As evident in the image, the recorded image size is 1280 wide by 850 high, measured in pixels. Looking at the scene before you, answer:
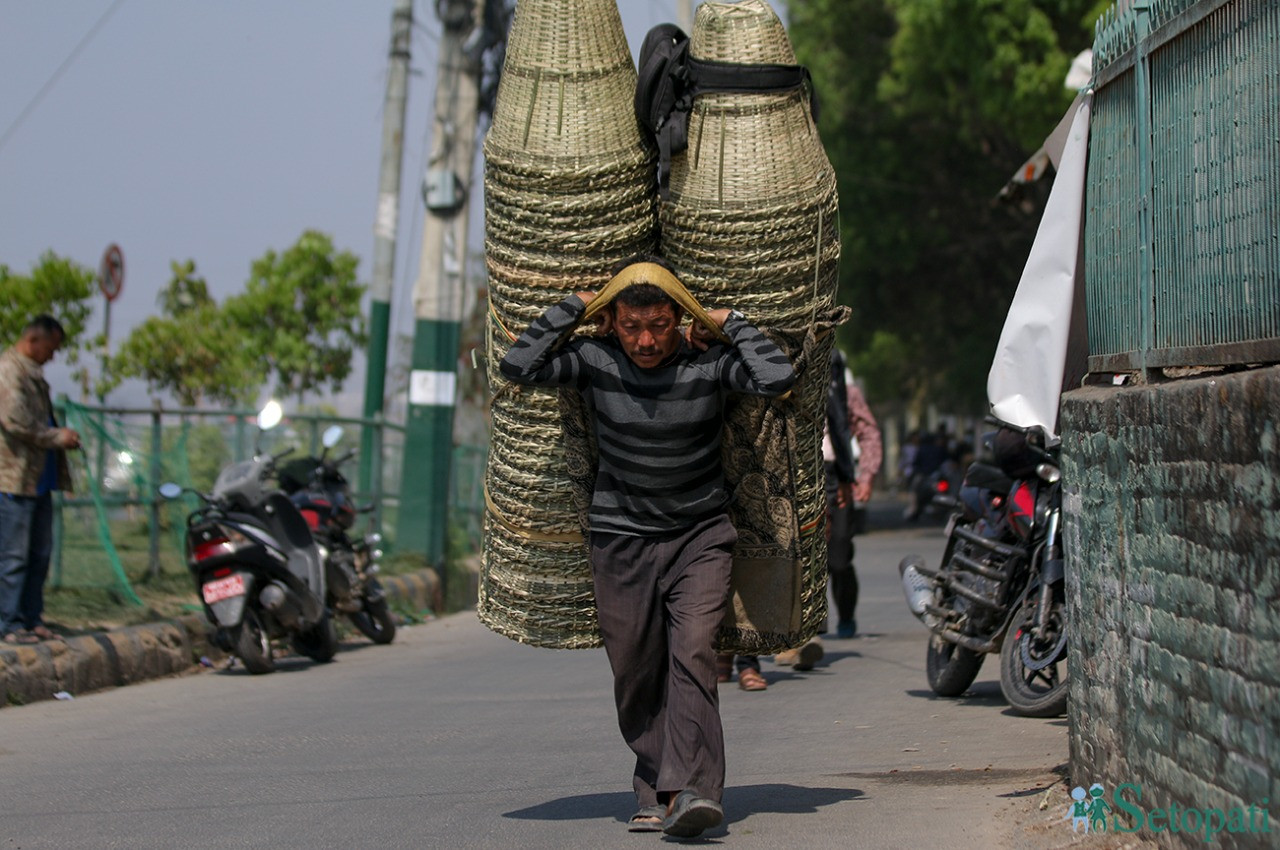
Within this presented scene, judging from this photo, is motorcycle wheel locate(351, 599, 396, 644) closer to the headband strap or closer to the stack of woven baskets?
the stack of woven baskets

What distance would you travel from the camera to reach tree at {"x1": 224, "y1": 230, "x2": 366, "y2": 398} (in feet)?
101

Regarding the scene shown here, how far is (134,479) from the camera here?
11.5 metres

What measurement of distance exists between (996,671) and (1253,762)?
19.4 feet

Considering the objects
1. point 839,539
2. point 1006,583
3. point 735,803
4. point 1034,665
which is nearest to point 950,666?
point 1006,583

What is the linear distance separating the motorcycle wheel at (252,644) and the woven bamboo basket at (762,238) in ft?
17.8

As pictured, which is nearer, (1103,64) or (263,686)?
(1103,64)

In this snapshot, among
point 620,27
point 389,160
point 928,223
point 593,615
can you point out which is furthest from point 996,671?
point 928,223

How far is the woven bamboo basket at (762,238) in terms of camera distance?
5051 millimetres

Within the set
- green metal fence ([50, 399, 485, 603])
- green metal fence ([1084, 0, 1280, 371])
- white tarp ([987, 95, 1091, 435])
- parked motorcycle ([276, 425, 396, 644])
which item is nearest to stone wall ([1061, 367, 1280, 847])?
green metal fence ([1084, 0, 1280, 371])

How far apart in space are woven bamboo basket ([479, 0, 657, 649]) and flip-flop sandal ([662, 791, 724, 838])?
664 millimetres

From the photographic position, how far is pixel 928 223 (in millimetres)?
29312

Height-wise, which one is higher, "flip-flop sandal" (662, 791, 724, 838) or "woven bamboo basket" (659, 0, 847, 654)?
"woven bamboo basket" (659, 0, 847, 654)

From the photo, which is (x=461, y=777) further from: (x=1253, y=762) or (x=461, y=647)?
(x=461, y=647)

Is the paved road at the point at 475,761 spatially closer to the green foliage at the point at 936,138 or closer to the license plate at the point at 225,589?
the license plate at the point at 225,589
